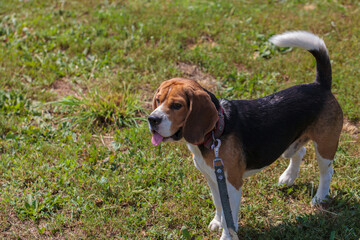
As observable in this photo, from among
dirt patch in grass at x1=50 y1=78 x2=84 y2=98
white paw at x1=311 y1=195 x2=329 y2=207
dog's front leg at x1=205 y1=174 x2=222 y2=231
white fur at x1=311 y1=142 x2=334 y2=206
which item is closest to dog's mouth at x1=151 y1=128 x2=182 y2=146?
dog's front leg at x1=205 y1=174 x2=222 y2=231

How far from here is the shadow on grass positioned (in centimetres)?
420

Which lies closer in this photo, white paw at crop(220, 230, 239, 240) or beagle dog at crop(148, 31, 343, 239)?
beagle dog at crop(148, 31, 343, 239)

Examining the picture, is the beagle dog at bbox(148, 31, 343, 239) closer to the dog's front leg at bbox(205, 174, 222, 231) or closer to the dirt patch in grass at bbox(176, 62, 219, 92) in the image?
the dog's front leg at bbox(205, 174, 222, 231)

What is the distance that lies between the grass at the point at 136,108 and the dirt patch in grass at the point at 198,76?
0.15 feet

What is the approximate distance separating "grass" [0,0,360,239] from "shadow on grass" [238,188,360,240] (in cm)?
2

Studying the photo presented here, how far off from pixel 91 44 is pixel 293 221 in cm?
530

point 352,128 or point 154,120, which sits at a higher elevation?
point 154,120

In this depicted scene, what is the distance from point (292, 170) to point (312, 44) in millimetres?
1562

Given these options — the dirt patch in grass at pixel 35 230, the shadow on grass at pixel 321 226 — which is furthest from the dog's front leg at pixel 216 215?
the dirt patch in grass at pixel 35 230

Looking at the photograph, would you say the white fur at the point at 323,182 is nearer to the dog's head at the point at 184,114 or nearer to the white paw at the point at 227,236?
the white paw at the point at 227,236

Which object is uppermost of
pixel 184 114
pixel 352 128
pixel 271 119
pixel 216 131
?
pixel 184 114

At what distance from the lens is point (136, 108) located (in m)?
6.31

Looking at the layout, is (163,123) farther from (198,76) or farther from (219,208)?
(198,76)

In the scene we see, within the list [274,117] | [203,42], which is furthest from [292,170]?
[203,42]
